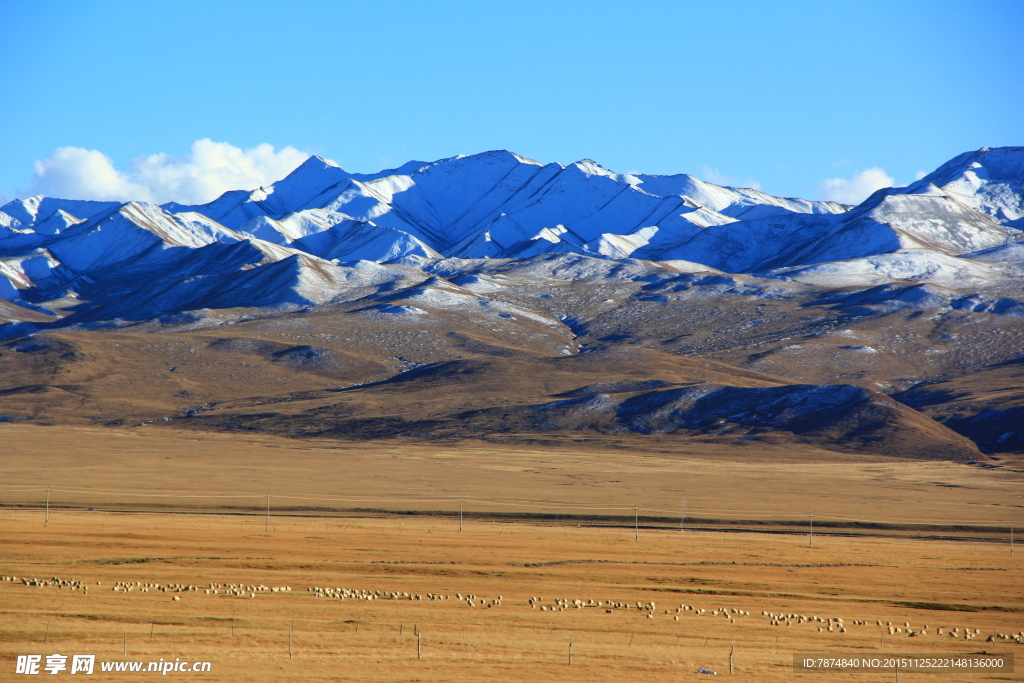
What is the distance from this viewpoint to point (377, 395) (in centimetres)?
13800

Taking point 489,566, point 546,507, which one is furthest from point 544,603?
point 546,507

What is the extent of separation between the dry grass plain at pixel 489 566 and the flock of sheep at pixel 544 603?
15.8 inches

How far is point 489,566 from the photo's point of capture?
39.8m

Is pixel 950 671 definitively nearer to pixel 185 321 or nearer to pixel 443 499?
pixel 443 499

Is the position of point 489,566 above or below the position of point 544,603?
above

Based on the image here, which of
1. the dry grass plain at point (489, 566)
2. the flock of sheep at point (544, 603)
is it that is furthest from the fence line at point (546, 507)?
the flock of sheep at point (544, 603)

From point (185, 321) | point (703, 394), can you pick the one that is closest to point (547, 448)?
point (703, 394)

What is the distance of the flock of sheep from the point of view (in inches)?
1228

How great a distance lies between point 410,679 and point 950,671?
1470 centimetres

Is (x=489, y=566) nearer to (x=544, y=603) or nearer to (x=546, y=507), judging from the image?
(x=544, y=603)

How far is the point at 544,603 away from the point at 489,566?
6.69 metres

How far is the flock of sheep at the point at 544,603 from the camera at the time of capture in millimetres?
31203

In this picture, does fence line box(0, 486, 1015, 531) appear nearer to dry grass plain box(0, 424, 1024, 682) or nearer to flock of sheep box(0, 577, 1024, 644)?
dry grass plain box(0, 424, 1024, 682)

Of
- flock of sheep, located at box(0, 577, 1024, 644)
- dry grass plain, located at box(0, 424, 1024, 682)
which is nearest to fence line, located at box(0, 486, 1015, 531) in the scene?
dry grass plain, located at box(0, 424, 1024, 682)
